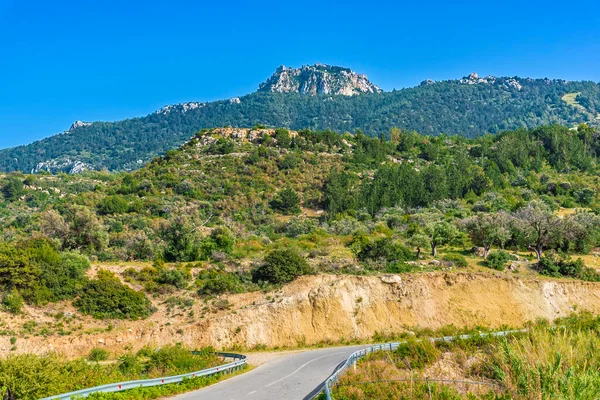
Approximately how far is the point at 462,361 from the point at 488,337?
2.30 metres

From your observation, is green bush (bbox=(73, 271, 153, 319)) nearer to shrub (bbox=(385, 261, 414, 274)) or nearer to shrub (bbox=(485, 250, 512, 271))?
shrub (bbox=(385, 261, 414, 274))

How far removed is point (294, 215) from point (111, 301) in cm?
4157

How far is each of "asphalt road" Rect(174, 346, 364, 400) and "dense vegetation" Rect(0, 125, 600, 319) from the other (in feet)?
→ 43.7

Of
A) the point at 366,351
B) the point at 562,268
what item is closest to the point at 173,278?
the point at 366,351

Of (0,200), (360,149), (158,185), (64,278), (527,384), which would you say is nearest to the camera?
(527,384)

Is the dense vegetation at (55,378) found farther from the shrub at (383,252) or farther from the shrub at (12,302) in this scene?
the shrub at (383,252)

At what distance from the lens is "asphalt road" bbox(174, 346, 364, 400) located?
1590 centimetres

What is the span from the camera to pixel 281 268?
3784 cm

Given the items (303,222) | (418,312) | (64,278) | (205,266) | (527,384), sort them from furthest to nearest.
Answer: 1. (303,222)
2. (205,266)
3. (418,312)
4. (64,278)
5. (527,384)

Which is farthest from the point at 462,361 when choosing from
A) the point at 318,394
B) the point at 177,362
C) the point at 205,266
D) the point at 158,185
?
the point at 158,185

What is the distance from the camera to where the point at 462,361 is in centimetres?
1770

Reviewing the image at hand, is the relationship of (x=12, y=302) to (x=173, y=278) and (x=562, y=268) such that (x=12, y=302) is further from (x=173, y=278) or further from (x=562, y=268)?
(x=562, y=268)

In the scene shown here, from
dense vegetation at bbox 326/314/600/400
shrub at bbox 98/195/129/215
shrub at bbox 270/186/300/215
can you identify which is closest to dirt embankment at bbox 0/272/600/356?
dense vegetation at bbox 326/314/600/400

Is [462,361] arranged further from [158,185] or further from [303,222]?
[158,185]
